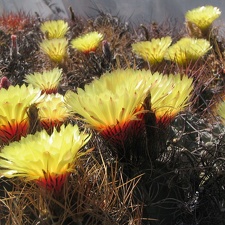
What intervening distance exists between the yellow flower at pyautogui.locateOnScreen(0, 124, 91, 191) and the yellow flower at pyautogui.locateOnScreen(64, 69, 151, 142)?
6cm

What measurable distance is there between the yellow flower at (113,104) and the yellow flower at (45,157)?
0.21 ft

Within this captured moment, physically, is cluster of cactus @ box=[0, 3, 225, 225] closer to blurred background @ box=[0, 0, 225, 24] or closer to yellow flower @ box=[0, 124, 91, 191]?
yellow flower @ box=[0, 124, 91, 191]

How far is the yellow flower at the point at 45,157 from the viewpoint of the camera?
2.80 ft

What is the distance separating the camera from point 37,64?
2.85 m

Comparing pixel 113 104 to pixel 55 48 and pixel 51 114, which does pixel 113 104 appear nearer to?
pixel 51 114

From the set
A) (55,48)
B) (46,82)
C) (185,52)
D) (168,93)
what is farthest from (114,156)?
(55,48)

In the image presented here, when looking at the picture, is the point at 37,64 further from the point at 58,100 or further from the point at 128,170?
the point at 128,170

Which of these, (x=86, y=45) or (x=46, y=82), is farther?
(x=86, y=45)

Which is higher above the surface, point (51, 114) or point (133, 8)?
point (51, 114)

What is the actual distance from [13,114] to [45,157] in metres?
0.25

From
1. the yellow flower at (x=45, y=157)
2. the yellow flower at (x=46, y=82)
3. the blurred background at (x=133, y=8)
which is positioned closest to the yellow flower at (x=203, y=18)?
the yellow flower at (x=46, y=82)

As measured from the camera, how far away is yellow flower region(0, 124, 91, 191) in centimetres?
A: 85

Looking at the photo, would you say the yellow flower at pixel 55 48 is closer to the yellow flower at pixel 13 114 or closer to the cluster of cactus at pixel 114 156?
the cluster of cactus at pixel 114 156

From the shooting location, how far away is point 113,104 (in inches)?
36.9
